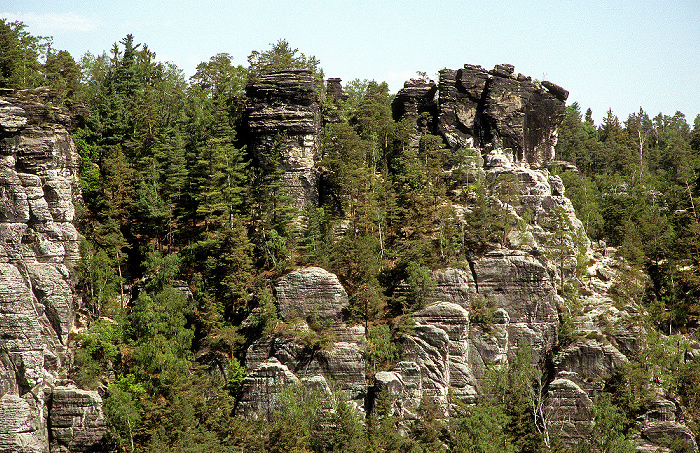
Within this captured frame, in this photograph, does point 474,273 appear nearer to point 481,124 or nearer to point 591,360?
point 591,360

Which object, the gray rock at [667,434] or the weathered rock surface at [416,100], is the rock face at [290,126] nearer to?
the weathered rock surface at [416,100]

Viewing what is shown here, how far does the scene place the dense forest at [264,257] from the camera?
4553 centimetres

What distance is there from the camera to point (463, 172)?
60938 mm

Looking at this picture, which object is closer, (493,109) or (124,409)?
(124,409)

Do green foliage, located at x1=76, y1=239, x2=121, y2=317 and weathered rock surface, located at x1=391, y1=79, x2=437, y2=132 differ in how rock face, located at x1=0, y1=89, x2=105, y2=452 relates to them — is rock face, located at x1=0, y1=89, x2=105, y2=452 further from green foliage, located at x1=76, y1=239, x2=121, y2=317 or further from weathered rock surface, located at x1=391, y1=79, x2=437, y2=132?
weathered rock surface, located at x1=391, y1=79, x2=437, y2=132

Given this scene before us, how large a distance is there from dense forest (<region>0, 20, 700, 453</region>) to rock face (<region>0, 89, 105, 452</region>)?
1.59 meters

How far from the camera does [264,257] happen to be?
174ft

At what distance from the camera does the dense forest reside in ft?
149

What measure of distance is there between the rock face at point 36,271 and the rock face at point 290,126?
1454 centimetres

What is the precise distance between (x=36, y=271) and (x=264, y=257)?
1561 cm

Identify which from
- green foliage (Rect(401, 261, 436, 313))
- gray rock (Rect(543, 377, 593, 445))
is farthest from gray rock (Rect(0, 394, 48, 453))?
gray rock (Rect(543, 377, 593, 445))

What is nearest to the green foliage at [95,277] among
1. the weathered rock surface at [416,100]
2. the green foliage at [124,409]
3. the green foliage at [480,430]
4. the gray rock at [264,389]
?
the green foliage at [124,409]

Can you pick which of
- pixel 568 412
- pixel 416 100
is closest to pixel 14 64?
pixel 416 100

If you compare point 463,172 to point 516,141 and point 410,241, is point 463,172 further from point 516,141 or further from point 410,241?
point 410,241
